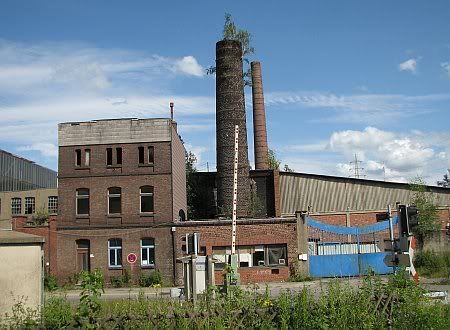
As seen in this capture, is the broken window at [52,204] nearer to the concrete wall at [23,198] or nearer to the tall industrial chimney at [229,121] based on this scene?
the concrete wall at [23,198]

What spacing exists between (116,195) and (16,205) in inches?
878

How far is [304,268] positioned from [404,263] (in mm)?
25666

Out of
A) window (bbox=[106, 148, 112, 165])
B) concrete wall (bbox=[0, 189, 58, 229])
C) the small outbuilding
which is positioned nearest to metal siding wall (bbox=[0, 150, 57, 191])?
concrete wall (bbox=[0, 189, 58, 229])

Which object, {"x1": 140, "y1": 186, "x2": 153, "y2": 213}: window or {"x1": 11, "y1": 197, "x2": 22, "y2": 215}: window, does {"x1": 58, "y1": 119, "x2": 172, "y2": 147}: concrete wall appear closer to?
{"x1": 140, "y1": 186, "x2": 153, "y2": 213}: window

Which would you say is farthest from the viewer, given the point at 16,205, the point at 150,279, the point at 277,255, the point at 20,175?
the point at 20,175

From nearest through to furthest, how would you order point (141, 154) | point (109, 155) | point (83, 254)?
point (83, 254), point (141, 154), point (109, 155)

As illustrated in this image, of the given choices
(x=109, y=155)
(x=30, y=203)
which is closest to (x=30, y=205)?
(x=30, y=203)

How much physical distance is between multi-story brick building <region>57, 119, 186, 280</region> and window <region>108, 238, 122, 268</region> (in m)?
0.07

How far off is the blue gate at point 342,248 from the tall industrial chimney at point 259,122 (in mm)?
13439

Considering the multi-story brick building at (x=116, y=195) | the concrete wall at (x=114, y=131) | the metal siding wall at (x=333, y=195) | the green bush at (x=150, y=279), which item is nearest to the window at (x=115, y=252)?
the multi-story brick building at (x=116, y=195)

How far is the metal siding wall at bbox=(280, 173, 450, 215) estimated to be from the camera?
5119 centimetres

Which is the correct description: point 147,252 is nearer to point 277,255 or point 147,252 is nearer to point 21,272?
point 277,255

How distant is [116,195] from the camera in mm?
39969

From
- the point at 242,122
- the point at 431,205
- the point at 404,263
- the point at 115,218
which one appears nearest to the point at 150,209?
the point at 115,218
